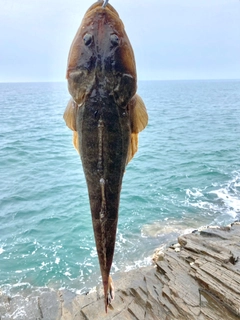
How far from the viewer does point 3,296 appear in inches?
411

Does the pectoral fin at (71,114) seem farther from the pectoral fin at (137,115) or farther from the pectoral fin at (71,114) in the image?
the pectoral fin at (137,115)

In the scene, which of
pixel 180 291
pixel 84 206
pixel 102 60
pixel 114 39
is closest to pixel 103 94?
pixel 102 60

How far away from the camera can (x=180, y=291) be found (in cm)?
710

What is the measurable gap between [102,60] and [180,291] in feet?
20.3

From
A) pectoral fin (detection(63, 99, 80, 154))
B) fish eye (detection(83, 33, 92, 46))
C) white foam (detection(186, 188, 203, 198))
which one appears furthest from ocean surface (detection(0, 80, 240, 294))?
fish eye (detection(83, 33, 92, 46))

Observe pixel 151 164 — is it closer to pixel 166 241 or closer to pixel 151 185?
pixel 151 185

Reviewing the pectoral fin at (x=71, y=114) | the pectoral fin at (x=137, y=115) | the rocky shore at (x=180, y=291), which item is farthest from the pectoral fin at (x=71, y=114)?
the rocky shore at (x=180, y=291)

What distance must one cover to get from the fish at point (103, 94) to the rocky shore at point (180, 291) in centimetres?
528

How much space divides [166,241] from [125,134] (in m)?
11.7

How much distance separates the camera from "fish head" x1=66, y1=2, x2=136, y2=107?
229 cm

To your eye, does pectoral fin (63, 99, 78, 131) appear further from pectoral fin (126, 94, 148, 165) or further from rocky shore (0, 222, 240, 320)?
rocky shore (0, 222, 240, 320)

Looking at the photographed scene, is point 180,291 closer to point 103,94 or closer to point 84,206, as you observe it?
point 103,94

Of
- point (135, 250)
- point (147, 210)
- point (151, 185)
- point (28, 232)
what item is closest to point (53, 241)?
point (28, 232)

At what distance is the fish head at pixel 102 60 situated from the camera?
229cm
